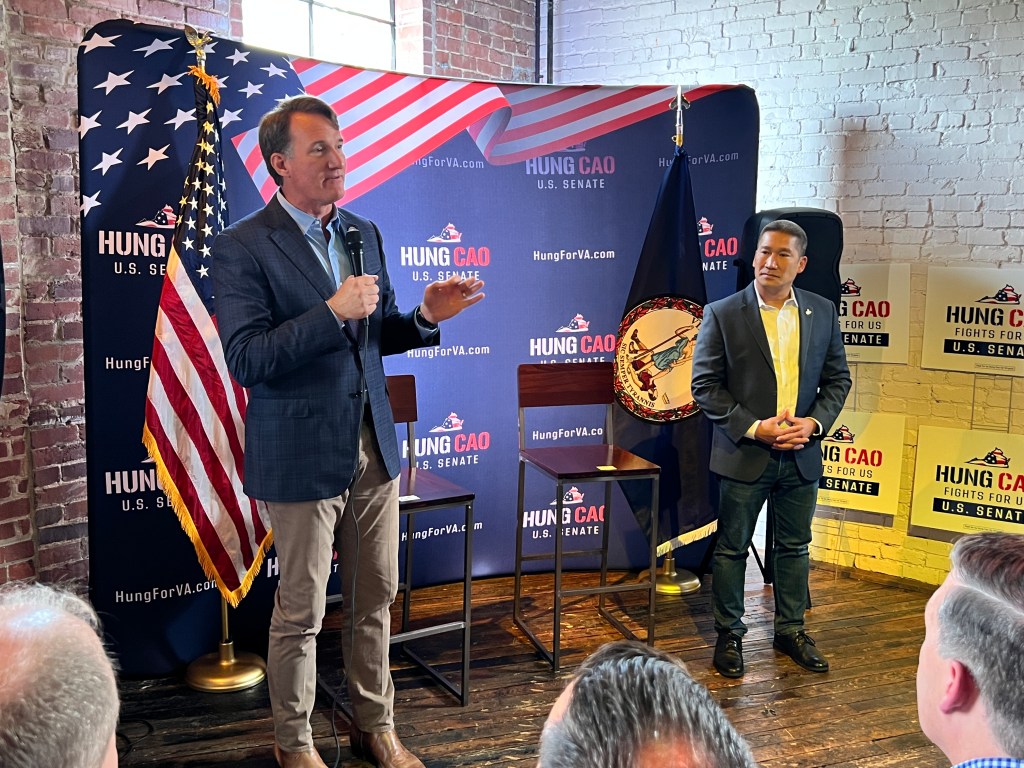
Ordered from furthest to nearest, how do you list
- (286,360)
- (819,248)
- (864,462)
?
(864,462) < (819,248) < (286,360)

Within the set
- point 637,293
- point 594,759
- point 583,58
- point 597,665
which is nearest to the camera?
point 594,759

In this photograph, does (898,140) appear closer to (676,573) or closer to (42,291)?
(676,573)

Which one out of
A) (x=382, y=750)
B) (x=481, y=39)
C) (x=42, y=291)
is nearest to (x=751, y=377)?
(x=382, y=750)

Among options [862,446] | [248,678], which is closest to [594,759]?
[248,678]

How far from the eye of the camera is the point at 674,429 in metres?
3.95

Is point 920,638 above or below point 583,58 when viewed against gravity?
below

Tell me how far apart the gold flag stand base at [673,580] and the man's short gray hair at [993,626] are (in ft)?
9.36

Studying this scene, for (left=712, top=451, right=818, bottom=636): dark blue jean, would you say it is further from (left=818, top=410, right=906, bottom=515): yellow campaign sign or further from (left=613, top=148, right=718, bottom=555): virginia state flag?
(left=818, top=410, right=906, bottom=515): yellow campaign sign

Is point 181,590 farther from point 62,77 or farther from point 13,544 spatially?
point 62,77

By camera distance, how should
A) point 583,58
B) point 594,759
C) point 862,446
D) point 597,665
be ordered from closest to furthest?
point 594,759 → point 597,665 → point 862,446 → point 583,58

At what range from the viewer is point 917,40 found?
401cm

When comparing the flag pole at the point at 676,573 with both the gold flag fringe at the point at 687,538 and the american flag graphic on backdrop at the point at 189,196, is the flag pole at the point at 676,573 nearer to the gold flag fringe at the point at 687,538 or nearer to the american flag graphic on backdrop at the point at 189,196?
the gold flag fringe at the point at 687,538

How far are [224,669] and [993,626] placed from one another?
102 inches

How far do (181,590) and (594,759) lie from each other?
271cm
